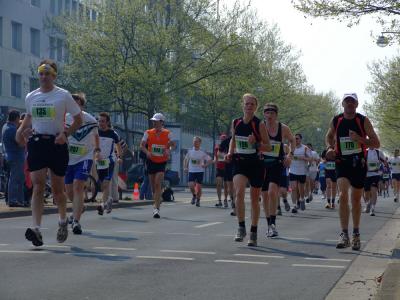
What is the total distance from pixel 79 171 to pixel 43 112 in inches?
95.5

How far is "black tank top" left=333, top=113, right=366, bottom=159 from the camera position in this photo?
11.6 m

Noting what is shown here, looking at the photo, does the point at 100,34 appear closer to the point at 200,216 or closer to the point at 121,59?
the point at 121,59

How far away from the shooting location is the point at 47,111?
1093 cm

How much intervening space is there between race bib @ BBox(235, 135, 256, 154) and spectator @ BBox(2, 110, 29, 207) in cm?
801

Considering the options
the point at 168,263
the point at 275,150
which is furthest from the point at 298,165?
the point at 168,263

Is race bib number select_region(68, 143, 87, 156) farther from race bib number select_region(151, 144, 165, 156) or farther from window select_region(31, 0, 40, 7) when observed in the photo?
window select_region(31, 0, 40, 7)

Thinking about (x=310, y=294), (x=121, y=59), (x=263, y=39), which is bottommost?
(x=310, y=294)

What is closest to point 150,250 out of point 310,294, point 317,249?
point 317,249

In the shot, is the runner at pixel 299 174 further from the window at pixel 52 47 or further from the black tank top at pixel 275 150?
the window at pixel 52 47

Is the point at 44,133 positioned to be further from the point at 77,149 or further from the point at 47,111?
the point at 77,149

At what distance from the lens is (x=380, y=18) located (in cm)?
2248

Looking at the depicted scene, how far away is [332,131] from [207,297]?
4.74m

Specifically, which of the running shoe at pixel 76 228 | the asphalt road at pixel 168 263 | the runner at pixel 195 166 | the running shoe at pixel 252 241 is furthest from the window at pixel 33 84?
the running shoe at pixel 252 241

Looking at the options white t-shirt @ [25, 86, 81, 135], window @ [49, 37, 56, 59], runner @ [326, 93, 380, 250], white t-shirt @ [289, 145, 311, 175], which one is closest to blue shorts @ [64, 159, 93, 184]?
white t-shirt @ [25, 86, 81, 135]
